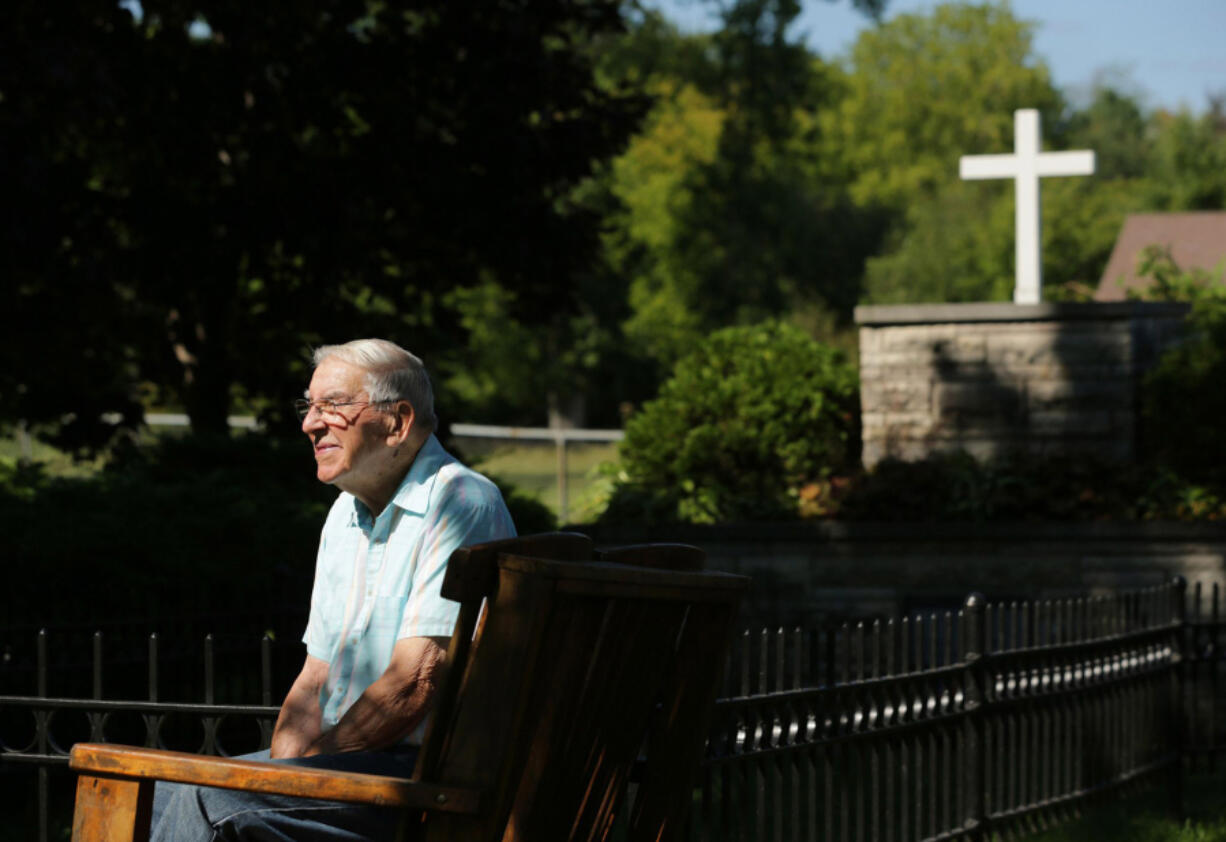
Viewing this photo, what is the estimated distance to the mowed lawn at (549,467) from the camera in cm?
1205

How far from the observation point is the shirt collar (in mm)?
3260

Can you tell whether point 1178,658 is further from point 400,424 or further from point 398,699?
point 398,699

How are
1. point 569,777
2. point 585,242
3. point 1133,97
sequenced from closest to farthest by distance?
point 569,777 → point 585,242 → point 1133,97

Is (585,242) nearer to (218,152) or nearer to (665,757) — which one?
(218,152)

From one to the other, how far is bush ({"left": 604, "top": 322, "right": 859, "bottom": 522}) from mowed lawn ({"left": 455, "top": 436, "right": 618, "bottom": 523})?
0.38 m

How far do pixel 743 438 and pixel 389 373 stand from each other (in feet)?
25.9

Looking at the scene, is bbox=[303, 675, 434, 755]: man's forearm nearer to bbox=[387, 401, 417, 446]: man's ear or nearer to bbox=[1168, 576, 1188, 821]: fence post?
bbox=[387, 401, 417, 446]: man's ear

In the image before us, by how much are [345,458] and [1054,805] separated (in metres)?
4.12

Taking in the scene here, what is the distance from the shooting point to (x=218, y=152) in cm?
1241

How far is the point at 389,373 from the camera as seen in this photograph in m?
3.37

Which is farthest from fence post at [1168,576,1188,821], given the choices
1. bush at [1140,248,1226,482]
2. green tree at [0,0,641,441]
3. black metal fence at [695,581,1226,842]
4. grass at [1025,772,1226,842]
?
green tree at [0,0,641,441]

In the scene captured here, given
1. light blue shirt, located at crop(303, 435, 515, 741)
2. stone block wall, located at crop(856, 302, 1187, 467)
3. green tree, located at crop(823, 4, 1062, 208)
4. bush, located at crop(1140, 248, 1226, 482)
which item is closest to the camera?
light blue shirt, located at crop(303, 435, 515, 741)

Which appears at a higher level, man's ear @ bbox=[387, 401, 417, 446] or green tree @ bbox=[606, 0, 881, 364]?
green tree @ bbox=[606, 0, 881, 364]

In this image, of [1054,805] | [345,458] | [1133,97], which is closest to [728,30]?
[1054,805]
